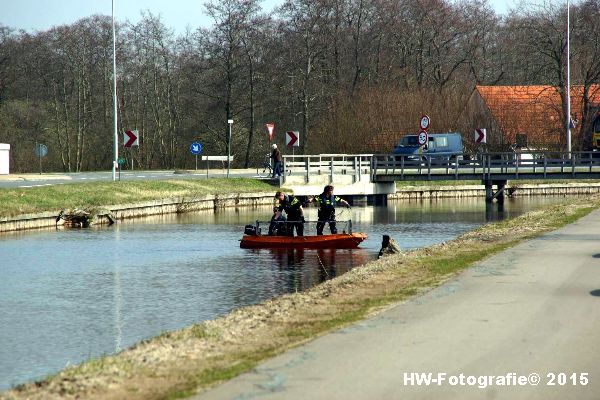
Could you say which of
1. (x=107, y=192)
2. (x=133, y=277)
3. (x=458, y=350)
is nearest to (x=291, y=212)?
(x=133, y=277)

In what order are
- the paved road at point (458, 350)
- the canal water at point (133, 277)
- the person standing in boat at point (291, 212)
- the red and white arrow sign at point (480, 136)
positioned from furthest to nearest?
the red and white arrow sign at point (480, 136), the person standing in boat at point (291, 212), the canal water at point (133, 277), the paved road at point (458, 350)

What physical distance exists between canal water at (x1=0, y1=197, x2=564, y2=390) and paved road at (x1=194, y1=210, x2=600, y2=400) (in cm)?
401

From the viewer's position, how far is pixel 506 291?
1631 cm

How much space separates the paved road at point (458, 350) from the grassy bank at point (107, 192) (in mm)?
25512

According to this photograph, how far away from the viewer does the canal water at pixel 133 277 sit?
16391 mm

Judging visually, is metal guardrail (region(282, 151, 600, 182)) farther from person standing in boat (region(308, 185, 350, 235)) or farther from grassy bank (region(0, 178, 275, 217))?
person standing in boat (region(308, 185, 350, 235))

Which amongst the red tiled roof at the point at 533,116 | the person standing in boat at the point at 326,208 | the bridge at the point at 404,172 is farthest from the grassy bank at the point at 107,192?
the red tiled roof at the point at 533,116

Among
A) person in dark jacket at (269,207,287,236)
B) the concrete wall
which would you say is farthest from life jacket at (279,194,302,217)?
the concrete wall

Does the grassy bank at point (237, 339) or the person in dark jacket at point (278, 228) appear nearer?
the grassy bank at point (237, 339)

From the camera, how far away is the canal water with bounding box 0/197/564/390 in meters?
16.4

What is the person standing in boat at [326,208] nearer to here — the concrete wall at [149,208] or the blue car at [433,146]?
the concrete wall at [149,208]

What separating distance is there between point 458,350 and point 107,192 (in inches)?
1439

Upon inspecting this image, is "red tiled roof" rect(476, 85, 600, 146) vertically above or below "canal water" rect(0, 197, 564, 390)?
above

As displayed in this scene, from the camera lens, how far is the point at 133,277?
24906mm
